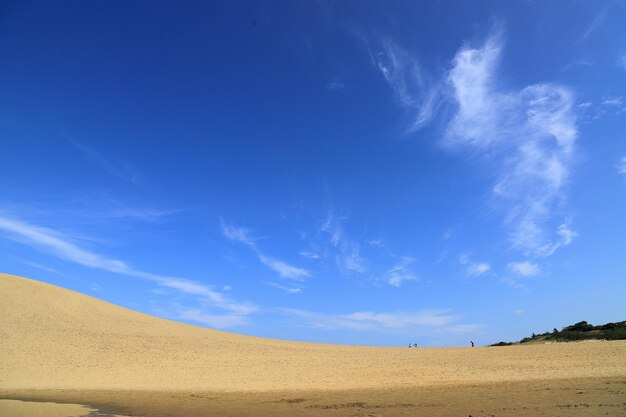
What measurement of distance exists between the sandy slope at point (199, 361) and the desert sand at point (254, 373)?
0.10 m

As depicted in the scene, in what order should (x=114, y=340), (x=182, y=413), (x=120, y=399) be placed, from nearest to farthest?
(x=182, y=413)
(x=120, y=399)
(x=114, y=340)

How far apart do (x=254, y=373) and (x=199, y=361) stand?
6184 mm

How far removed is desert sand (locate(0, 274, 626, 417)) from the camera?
1533cm

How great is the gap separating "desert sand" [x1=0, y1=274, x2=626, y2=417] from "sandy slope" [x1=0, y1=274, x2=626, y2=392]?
0.10m

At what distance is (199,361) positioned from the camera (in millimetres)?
32594

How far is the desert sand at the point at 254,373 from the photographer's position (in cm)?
1533

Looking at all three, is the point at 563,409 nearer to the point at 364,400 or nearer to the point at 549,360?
the point at 364,400

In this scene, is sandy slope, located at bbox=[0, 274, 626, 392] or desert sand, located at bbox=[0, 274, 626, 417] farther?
sandy slope, located at bbox=[0, 274, 626, 392]

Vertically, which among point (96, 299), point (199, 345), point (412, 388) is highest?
point (96, 299)

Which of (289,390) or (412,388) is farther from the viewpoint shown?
(289,390)

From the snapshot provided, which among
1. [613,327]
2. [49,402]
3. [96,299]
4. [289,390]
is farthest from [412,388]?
[96,299]

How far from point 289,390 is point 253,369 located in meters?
8.69

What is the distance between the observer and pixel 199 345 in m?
39.2

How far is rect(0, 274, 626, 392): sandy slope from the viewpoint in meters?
24.4
